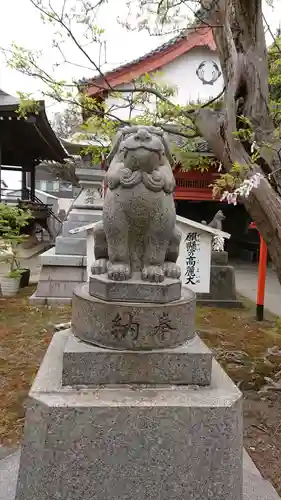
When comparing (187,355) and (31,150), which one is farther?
(31,150)

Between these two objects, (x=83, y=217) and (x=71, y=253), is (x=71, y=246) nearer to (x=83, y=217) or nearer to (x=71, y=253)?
(x=71, y=253)

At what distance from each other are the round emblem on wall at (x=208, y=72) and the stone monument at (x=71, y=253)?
15.1ft

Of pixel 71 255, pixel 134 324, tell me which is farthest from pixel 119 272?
pixel 71 255

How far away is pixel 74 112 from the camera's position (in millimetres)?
4324

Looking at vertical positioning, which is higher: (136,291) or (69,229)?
(69,229)

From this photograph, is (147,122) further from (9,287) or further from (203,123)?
(9,287)

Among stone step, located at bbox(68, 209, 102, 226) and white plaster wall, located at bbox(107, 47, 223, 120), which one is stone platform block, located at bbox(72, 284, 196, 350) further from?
white plaster wall, located at bbox(107, 47, 223, 120)

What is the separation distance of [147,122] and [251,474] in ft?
10.4

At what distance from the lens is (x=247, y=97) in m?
3.64

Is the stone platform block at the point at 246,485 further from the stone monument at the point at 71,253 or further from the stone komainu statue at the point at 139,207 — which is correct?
the stone monument at the point at 71,253

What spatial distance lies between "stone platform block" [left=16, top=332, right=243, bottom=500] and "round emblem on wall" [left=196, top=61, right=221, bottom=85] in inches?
388

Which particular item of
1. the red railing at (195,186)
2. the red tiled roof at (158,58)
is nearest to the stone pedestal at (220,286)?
the red railing at (195,186)

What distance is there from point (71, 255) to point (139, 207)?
516cm

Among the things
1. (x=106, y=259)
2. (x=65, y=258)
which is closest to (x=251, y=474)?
(x=106, y=259)
